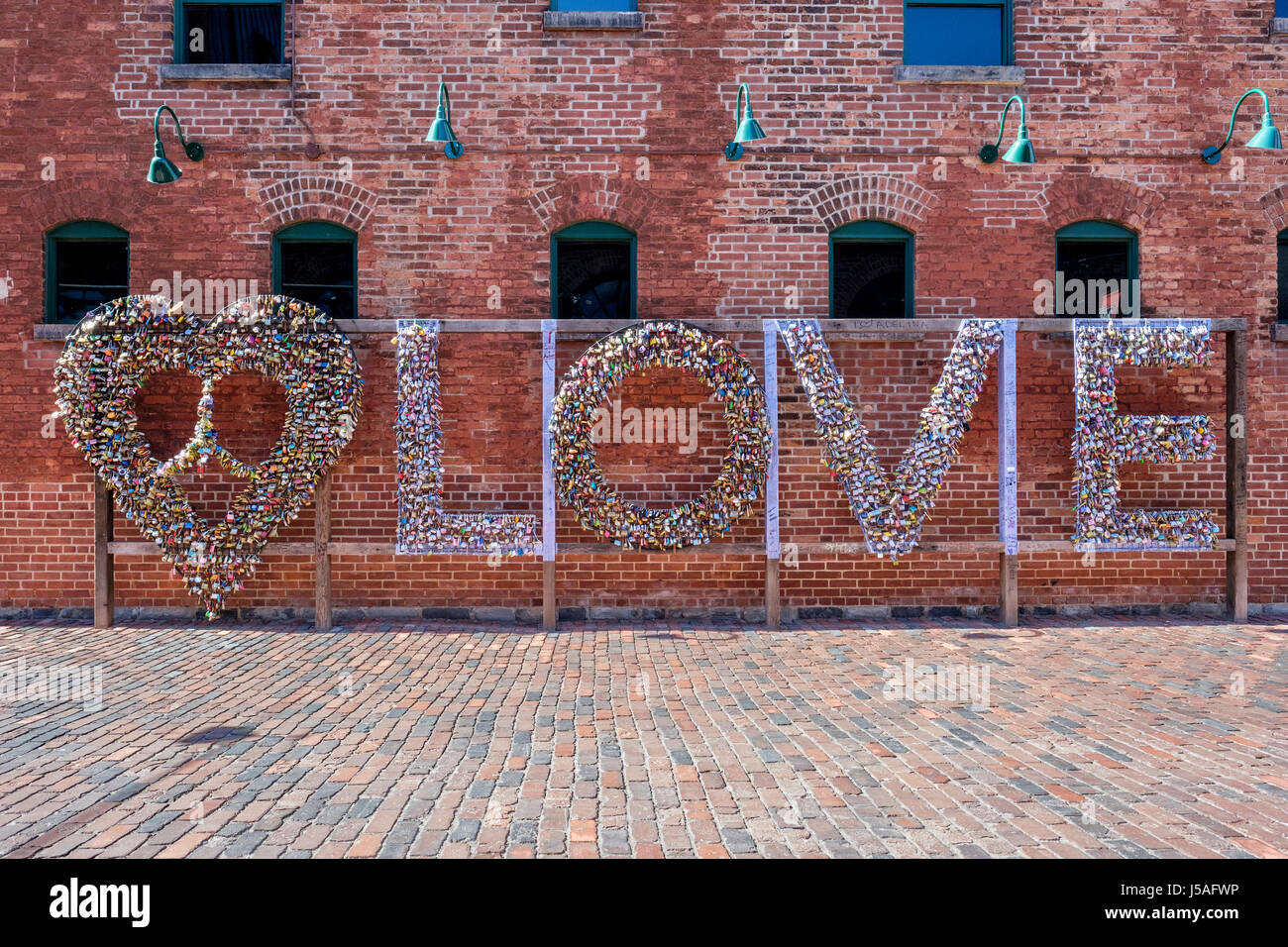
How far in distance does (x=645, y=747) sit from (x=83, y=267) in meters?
7.87

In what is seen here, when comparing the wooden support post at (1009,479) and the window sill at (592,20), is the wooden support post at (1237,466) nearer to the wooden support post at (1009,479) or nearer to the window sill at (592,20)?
the wooden support post at (1009,479)

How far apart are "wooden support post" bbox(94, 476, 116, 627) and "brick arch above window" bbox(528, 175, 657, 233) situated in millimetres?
5152

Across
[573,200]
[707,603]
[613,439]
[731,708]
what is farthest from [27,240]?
[731,708]

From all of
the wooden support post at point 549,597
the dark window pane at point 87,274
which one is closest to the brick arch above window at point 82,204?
the dark window pane at point 87,274

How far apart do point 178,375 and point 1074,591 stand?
9.70 metres

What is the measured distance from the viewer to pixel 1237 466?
7594 millimetres

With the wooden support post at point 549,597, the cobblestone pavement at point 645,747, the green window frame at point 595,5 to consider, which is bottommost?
the cobblestone pavement at point 645,747

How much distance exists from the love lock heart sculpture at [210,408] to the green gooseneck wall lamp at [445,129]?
2.10 m

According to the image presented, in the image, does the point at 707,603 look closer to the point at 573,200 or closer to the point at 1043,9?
the point at 573,200

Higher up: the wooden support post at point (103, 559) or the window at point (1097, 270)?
the window at point (1097, 270)

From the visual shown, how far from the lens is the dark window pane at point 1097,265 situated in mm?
7996

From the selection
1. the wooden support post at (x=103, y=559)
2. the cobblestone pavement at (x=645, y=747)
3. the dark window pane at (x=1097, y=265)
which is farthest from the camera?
the dark window pane at (x=1097, y=265)

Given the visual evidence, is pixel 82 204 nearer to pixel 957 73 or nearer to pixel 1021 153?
pixel 957 73

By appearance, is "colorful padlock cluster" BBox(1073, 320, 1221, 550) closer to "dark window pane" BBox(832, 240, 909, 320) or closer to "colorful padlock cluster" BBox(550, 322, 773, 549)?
"dark window pane" BBox(832, 240, 909, 320)
